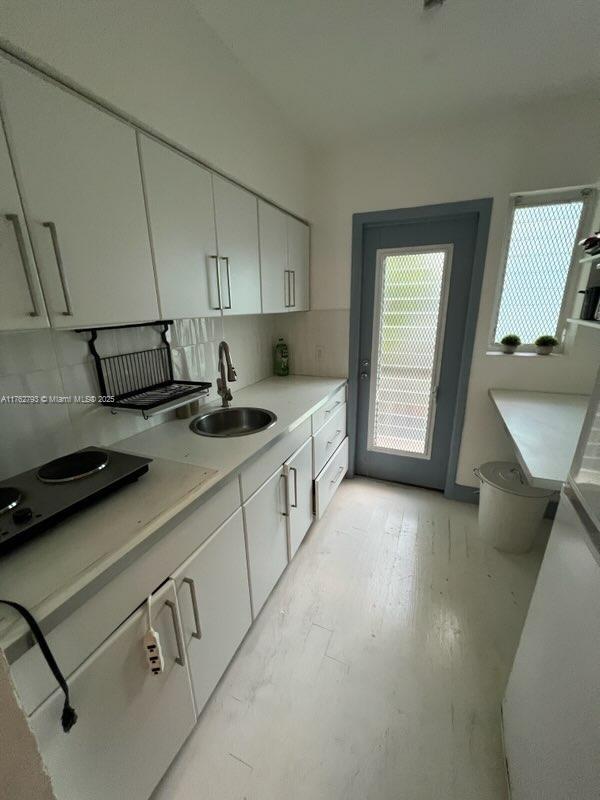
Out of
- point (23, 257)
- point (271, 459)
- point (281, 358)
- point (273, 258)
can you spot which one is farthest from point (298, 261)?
point (23, 257)

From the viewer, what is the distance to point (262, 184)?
1690 mm

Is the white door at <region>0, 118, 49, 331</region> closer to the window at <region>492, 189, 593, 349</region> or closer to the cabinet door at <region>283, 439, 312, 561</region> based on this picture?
the cabinet door at <region>283, 439, 312, 561</region>

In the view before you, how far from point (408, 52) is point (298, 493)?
2104mm

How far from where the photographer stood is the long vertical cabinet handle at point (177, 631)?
36.4 inches

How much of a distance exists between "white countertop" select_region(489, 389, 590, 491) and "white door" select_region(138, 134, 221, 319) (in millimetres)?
1450

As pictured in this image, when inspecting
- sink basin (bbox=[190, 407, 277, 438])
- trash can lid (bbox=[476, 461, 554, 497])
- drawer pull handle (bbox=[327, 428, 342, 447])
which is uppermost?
sink basin (bbox=[190, 407, 277, 438])

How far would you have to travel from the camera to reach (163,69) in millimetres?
1080

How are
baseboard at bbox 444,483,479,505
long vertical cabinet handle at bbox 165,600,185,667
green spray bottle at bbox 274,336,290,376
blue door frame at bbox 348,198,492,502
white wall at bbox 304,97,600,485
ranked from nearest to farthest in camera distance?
long vertical cabinet handle at bbox 165,600,185,667 < white wall at bbox 304,97,600,485 < blue door frame at bbox 348,198,492,502 < baseboard at bbox 444,483,479,505 < green spray bottle at bbox 274,336,290,376

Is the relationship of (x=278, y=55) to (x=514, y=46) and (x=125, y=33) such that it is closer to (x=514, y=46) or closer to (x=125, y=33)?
(x=125, y=33)

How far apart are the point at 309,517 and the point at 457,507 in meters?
1.17

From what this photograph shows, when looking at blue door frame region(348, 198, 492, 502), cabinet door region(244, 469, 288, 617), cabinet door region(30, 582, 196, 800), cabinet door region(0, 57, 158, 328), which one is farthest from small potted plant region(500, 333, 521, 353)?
cabinet door region(30, 582, 196, 800)

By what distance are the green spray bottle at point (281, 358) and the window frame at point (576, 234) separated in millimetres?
1434

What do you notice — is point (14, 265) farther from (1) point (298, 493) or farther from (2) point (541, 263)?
(2) point (541, 263)

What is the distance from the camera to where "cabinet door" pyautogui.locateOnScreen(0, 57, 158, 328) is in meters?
0.78
